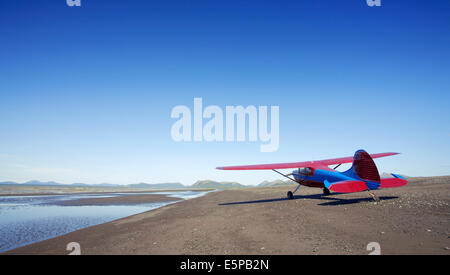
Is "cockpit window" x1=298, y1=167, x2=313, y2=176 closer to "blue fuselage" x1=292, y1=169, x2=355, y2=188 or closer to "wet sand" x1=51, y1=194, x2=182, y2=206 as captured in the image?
"blue fuselage" x1=292, y1=169, x2=355, y2=188

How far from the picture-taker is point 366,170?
39.2ft

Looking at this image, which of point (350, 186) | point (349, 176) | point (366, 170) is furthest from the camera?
point (349, 176)

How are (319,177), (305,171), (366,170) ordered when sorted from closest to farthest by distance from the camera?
1. (366,170)
2. (319,177)
3. (305,171)

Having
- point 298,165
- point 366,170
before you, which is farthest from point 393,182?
point 298,165

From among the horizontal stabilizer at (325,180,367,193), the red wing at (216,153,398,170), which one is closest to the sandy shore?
the horizontal stabilizer at (325,180,367,193)

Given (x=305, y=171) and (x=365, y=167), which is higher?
(x=365, y=167)

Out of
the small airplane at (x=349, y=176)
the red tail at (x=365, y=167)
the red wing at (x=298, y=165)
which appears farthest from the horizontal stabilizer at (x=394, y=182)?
the red wing at (x=298, y=165)

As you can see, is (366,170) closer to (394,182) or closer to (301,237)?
(394,182)

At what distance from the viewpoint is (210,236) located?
7137mm

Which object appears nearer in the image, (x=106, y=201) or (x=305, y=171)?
(x=305, y=171)
